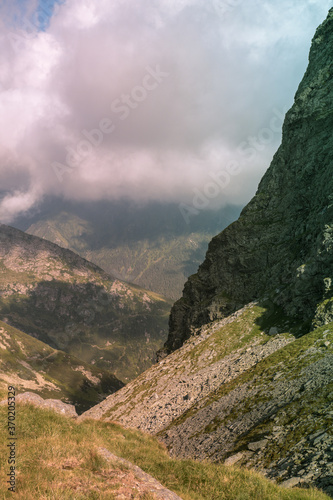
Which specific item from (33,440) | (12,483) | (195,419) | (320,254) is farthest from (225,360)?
(12,483)

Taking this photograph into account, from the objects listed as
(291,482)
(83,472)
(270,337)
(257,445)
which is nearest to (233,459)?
(257,445)

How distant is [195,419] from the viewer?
31.2m

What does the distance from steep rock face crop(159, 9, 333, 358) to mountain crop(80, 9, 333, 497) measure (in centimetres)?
35

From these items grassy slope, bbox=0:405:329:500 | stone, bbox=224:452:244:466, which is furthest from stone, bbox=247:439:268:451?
grassy slope, bbox=0:405:329:500

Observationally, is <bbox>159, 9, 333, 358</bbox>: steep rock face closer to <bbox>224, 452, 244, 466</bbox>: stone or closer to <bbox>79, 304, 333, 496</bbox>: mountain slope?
<bbox>79, 304, 333, 496</bbox>: mountain slope

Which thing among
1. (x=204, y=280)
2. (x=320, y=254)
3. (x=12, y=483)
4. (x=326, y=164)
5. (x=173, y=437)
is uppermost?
(x=326, y=164)

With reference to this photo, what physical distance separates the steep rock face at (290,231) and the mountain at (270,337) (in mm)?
347

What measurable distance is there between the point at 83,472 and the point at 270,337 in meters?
42.7

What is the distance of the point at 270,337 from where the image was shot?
46.2 m

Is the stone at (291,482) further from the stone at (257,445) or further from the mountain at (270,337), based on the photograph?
the stone at (257,445)

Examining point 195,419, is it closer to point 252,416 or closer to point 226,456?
point 252,416

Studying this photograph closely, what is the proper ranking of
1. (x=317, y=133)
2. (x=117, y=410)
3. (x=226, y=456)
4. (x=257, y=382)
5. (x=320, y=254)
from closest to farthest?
(x=226, y=456) → (x=257, y=382) → (x=320, y=254) → (x=117, y=410) → (x=317, y=133)

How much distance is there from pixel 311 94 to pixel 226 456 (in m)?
91.3

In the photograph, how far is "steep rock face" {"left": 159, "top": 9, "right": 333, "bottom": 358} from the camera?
165 feet
